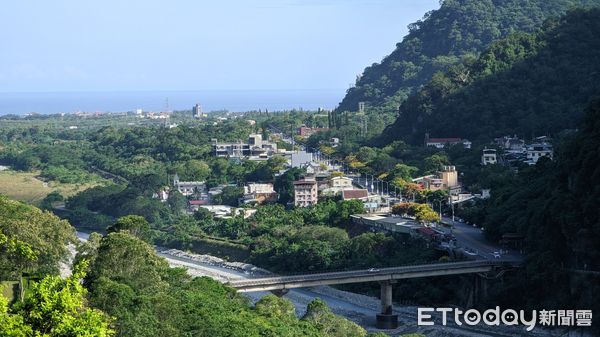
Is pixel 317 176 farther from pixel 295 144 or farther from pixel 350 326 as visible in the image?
pixel 350 326

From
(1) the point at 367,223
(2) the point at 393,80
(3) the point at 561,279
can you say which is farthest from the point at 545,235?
(2) the point at 393,80

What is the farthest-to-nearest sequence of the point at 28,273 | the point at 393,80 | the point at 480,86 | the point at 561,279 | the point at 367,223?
the point at 393,80
the point at 480,86
the point at 367,223
the point at 561,279
the point at 28,273

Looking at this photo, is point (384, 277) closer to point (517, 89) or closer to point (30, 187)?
point (517, 89)

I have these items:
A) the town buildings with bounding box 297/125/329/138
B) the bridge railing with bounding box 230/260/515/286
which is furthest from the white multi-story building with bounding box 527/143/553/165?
the town buildings with bounding box 297/125/329/138

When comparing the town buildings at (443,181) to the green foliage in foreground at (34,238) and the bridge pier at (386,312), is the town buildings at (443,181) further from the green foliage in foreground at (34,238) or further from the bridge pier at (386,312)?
the green foliage in foreground at (34,238)

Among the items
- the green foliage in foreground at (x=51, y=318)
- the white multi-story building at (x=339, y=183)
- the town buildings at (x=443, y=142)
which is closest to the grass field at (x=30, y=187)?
the white multi-story building at (x=339, y=183)

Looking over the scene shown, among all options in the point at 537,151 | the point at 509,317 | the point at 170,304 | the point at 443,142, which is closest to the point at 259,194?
the point at 443,142

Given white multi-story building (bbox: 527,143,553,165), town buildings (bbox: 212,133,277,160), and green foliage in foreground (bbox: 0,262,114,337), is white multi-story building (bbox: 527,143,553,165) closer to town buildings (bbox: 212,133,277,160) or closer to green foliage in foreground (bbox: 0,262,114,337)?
town buildings (bbox: 212,133,277,160)
